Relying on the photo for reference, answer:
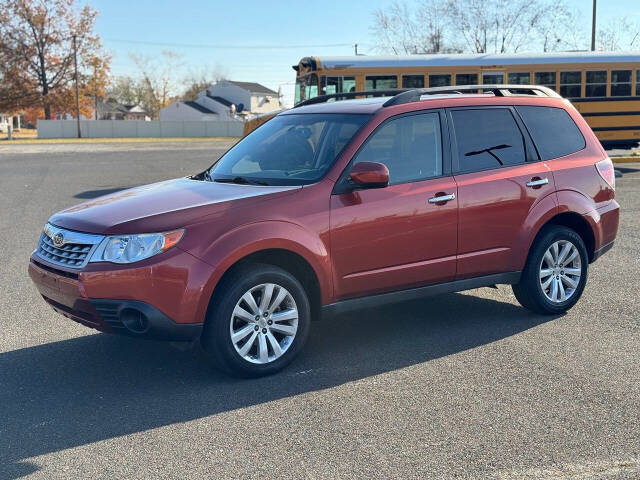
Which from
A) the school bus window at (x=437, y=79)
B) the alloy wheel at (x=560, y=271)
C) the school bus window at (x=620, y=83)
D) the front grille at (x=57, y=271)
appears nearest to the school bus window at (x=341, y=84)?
the school bus window at (x=437, y=79)

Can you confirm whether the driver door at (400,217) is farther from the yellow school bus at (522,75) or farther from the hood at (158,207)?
the yellow school bus at (522,75)

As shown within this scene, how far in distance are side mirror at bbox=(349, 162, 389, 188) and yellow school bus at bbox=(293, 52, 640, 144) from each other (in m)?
15.4

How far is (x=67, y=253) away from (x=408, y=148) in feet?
8.45

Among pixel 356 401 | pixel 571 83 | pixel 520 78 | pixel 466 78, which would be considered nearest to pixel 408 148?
pixel 356 401

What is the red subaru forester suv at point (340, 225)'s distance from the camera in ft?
15.9

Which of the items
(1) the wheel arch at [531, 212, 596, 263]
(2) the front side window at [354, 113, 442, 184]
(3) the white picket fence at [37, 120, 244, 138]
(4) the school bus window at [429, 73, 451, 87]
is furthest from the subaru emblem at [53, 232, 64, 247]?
(3) the white picket fence at [37, 120, 244, 138]

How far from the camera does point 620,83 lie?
21.4 m

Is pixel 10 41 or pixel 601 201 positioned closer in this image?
pixel 601 201

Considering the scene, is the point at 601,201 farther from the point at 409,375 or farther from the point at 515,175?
the point at 409,375

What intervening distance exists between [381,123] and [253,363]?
79.2 inches

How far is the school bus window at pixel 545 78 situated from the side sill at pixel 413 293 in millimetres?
15905

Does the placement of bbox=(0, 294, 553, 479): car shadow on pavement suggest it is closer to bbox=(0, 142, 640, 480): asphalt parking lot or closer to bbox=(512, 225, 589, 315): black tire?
bbox=(0, 142, 640, 480): asphalt parking lot

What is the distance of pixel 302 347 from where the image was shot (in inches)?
213

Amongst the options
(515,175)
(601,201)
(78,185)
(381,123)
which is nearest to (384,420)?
(381,123)
